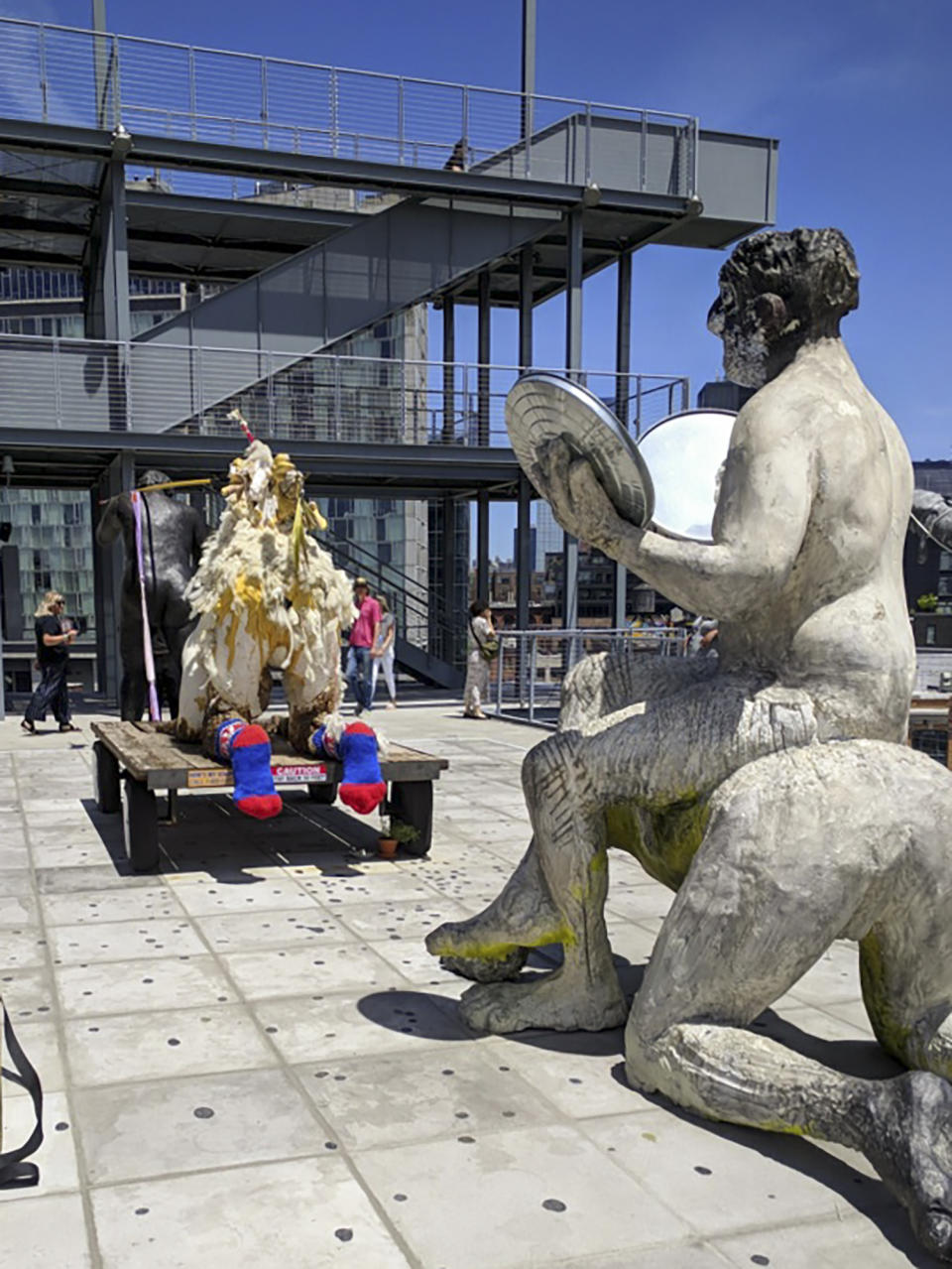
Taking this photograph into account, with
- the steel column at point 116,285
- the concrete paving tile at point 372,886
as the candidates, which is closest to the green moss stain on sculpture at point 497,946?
the concrete paving tile at point 372,886

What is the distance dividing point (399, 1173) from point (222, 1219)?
427 millimetres

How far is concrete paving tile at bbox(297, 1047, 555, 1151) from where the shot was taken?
281 cm

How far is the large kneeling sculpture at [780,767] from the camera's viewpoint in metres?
2.70

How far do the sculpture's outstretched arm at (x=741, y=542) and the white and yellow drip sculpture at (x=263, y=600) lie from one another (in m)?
3.30

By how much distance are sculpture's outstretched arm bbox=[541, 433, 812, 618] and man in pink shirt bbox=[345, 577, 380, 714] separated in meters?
10.4

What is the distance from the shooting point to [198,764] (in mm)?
5613

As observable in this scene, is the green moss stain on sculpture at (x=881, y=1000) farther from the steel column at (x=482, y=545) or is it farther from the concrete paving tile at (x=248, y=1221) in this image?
the steel column at (x=482, y=545)

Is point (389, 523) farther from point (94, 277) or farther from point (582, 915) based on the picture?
point (582, 915)

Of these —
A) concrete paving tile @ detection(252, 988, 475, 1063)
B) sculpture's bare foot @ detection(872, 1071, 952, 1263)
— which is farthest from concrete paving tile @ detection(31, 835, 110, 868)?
sculpture's bare foot @ detection(872, 1071, 952, 1263)

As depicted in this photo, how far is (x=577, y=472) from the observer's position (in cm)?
300

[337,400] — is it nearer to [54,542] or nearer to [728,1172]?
[728,1172]

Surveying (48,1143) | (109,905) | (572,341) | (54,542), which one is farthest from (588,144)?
(54,542)

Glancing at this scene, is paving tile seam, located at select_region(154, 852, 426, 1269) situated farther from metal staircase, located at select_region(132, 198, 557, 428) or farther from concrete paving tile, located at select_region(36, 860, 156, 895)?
metal staircase, located at select_region(132, 198, 557, 428)

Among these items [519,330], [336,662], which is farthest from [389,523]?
[336,662]
